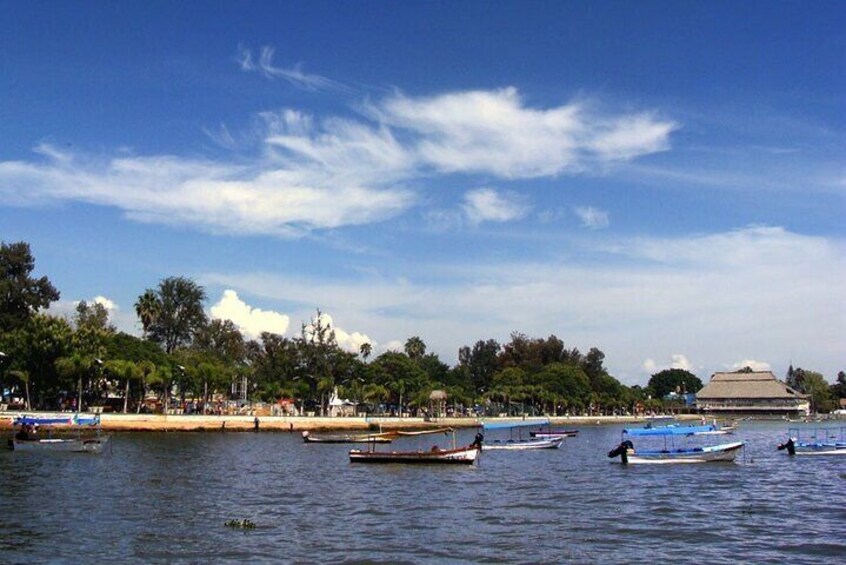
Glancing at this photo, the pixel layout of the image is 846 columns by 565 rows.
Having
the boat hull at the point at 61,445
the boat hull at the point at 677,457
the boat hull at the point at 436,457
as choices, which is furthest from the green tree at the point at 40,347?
the boat hull at the point at 677,457

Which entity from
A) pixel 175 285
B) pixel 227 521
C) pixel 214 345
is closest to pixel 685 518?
pixel 227 521

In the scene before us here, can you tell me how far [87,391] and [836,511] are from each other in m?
102

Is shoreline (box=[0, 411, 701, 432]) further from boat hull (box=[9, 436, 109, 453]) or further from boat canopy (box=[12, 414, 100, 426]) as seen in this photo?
boat hull (box=[9, 436, 109, 453])

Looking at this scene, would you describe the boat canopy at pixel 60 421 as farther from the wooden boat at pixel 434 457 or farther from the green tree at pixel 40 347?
the wooden boat at pixel 434 457

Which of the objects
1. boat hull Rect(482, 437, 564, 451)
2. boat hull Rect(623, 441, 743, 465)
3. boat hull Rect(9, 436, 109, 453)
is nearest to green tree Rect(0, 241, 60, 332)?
boat hull Rect(9, 436, 109, 453)

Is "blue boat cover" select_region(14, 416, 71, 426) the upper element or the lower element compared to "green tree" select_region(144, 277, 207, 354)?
lower

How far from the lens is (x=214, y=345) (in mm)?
172000

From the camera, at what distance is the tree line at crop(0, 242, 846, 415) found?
102125 mm

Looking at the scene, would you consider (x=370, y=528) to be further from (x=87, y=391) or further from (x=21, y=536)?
(x=87, y=391)

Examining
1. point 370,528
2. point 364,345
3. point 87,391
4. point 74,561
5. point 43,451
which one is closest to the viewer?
point 74,561

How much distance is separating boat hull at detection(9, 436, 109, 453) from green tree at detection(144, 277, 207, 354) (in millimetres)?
85615

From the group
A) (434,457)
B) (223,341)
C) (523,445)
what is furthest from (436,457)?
(223,341)

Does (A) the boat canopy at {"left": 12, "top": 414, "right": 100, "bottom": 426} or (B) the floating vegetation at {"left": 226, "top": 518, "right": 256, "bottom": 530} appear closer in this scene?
(B) the floating vegetation at {"left": 226, "top": 518, "right": 256, "bottom": 530}

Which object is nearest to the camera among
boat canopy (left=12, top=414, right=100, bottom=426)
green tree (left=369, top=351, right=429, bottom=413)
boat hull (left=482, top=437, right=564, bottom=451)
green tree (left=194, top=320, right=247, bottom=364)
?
boat canopy (left=12, top=414, right=100, bottom=426)
